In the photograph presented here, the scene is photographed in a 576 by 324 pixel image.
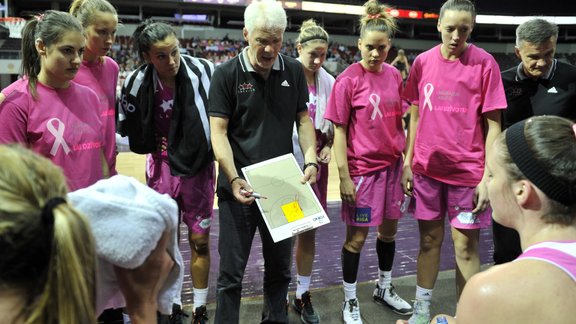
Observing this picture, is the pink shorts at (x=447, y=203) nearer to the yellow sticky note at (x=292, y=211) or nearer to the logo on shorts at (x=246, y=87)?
the yellow sticky note at (x=292, y=211)

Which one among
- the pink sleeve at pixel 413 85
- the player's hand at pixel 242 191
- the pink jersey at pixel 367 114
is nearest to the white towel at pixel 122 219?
the player's hand at pixel 242 191

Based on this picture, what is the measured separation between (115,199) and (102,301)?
272 mm

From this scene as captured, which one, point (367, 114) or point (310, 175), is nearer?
point (310, 175)

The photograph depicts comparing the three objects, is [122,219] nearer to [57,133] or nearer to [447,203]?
[57,133]

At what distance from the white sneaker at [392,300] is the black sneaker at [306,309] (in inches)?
20.2

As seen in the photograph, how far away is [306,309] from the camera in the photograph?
2.88 m

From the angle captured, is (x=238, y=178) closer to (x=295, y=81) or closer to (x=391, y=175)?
(x=295, y=81)

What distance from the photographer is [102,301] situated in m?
1.01

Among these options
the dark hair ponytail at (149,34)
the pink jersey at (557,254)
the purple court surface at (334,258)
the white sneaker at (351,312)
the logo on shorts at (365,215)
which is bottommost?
the purple court surface at (334,258)

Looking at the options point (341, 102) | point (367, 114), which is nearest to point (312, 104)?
point (341, 102)

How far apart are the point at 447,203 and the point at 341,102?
0.87m

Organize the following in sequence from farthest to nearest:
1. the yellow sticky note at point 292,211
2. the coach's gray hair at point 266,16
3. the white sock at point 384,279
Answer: the white sock at point 384,279
the yellow sticky note at point 292,211
the coach's gray hair at point 266,16

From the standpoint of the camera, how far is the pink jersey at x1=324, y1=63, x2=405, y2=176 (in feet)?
9.19

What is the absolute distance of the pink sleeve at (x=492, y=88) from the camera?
255 cm
